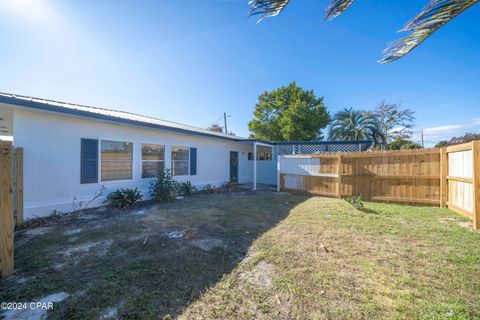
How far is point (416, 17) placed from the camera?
4.79 feet

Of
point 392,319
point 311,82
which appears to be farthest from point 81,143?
point 311,82

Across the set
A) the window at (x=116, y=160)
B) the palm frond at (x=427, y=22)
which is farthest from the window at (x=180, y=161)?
the palm frond at (x=427, y=22)

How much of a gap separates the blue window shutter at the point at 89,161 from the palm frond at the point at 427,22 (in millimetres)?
7105

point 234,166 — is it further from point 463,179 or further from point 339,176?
point 463,179

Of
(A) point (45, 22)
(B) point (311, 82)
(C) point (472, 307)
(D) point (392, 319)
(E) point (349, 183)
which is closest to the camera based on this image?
(D) point (392, 319)

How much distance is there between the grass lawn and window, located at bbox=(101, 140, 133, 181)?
66.5 inches

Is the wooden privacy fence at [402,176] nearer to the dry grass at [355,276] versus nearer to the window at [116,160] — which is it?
the dry grass at [355,276]

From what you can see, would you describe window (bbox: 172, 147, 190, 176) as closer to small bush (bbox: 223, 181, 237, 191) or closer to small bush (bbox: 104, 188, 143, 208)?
small bush (bbox: 104, 188, 143, 208)

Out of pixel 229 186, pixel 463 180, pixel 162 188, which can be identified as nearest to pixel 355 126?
pixel 229 186

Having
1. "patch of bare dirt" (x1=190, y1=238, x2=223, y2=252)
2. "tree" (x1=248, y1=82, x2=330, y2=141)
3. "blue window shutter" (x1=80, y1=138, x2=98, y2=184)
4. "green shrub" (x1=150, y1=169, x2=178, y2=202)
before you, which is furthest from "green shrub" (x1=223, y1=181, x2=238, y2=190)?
"tree" (x1=248, y1=82, x2=330, y2=141)

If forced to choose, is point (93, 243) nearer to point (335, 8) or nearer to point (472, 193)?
point (335, 8)

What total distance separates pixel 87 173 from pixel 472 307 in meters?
7.94

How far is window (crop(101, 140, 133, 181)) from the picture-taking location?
20.6 feet

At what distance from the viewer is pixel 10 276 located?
2.62 metres
